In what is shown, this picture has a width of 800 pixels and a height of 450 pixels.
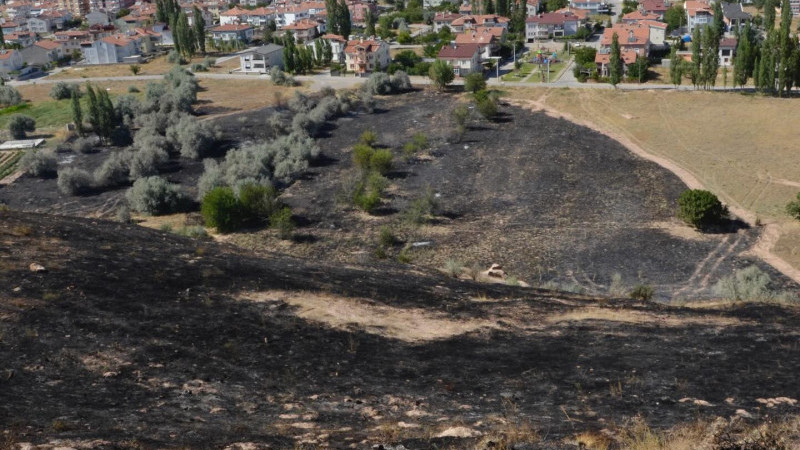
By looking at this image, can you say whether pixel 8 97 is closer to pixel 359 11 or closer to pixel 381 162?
pixel 381 162

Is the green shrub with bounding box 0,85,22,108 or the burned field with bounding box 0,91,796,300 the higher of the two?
the green shrub with bounding box 0,85,22,108

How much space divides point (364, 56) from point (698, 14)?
54126 millimetres

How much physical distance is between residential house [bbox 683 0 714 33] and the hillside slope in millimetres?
103997

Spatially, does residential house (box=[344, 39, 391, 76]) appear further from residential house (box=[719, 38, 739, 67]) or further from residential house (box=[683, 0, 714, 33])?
residential house (box=[683, 0, 714, 33])

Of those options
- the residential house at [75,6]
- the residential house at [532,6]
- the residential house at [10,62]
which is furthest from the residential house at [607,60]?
the residential house at [75,6]

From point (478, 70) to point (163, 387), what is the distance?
269 feet

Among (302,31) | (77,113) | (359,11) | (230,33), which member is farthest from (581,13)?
(77,113)

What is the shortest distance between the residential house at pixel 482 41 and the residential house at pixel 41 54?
64.4m

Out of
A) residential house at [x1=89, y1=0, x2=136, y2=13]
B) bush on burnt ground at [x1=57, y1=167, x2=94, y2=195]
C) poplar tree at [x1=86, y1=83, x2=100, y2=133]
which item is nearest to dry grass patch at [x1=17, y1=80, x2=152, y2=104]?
poplar tree at [x1=86, y1=83, x2=100, y2=133]

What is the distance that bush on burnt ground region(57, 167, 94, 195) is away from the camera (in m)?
52.2

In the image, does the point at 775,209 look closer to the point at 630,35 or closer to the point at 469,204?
the point at 469,204

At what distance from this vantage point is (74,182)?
172ft

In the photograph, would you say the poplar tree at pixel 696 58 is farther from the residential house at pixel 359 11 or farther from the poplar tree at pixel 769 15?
the residential house at pixel 359 11

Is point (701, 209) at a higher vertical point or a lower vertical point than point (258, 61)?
lower
